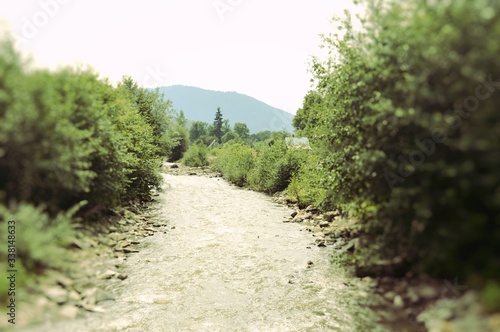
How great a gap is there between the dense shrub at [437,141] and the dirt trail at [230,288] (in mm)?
2682

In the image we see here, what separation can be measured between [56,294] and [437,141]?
21.6ft

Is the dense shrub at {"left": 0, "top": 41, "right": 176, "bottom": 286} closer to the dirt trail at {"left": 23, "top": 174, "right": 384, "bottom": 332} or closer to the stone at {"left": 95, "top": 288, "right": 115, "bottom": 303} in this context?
the dirt trail at {"left": 23, "top": 174, "right": 384, "bottom": 332}

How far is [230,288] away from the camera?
34.4 feet

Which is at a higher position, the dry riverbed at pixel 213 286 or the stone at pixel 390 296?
the stone at pixel 390 296

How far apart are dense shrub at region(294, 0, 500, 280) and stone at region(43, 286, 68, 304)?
5774 mm

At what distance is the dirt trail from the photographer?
8016mm

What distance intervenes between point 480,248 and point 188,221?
1597 cm

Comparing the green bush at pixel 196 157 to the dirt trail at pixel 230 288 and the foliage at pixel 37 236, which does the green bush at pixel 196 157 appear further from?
the foliage at pixel 37 236

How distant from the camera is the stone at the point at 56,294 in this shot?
5.00 m

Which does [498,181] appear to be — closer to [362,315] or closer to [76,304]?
[362,315]

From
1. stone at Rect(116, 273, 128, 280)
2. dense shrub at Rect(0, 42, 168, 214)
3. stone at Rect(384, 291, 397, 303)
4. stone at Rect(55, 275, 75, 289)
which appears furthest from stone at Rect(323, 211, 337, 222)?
stone at Rect(55, 275, 75, 289)

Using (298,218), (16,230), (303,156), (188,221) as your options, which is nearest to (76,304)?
(16,230)

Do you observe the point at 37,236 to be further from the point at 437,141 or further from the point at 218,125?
the point at 218,125

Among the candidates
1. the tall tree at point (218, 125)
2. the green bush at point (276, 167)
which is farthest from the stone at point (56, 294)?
the tall tree at point (218, 125)
